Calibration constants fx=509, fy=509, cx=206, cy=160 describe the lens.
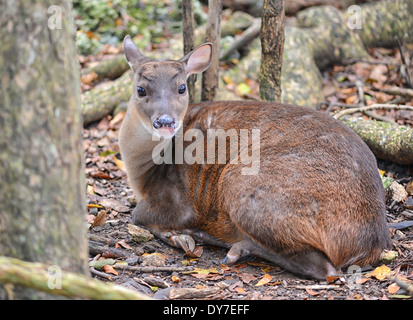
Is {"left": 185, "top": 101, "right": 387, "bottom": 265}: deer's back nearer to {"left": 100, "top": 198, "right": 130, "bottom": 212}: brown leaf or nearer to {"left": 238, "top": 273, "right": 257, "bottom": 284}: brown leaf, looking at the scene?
{"left": 238, "top": 273, "right": 257, "bottom": 284}: brown leaf

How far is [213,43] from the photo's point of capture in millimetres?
5883

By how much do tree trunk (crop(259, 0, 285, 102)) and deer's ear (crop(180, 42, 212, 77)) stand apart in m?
0.70

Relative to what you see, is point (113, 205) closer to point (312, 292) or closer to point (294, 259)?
point (294, 259)

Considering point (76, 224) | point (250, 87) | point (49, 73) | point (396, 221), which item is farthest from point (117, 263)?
point (250, 87)

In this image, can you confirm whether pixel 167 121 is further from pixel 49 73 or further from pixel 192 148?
pixel 49 73

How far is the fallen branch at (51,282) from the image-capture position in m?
2.52

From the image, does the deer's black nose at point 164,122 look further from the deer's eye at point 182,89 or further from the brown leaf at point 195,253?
the brown leaf at point 195,253

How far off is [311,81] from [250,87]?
962 millimetres

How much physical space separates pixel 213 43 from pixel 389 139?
226 cm

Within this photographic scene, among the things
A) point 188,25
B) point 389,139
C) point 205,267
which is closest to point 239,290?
point 205,267

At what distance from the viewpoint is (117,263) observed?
4.23 meters

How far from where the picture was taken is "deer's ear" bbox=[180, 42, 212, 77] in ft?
16.8

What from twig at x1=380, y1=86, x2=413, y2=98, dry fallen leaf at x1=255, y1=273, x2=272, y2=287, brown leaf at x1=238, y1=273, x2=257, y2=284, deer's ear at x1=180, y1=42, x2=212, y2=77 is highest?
deer's ear at x1=180, y1=42, x2=212, y2=77

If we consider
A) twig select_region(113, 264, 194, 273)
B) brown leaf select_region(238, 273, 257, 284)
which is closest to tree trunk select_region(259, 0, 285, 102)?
brown leaf select_region(238, 273, 257, 284)
